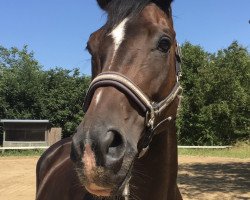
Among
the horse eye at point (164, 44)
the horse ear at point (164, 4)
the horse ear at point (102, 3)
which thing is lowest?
the horse eye at point (164, 44)

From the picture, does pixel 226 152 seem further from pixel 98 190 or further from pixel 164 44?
pixel 98 190

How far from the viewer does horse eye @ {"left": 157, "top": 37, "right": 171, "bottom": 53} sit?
2.08 m

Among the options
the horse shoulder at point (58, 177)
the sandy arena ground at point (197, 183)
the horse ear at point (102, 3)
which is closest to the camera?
the horse ear at point (102, 3)

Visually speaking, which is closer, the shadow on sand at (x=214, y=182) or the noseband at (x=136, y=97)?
the noseband at (x=136, y=97)

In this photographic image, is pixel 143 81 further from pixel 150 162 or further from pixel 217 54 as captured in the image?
pixel 217 54

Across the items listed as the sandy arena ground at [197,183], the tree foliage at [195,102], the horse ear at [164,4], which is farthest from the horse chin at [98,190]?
the tree foliage at [195,102]

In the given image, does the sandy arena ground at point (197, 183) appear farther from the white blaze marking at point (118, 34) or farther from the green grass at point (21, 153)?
the white blaze marking at point (118, 34)

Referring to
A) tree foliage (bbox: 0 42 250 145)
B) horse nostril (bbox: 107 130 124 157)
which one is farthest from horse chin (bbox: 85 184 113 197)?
tree foliage (bbox: 0 42 250 145)

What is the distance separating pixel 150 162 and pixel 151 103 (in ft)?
1.74

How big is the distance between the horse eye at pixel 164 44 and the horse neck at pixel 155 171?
59 cm

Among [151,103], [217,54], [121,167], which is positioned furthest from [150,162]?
[217,54]

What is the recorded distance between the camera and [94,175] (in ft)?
5.33

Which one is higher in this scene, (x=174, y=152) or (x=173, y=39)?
(x=173, y=39)

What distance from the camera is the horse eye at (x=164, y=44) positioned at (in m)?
2.08
